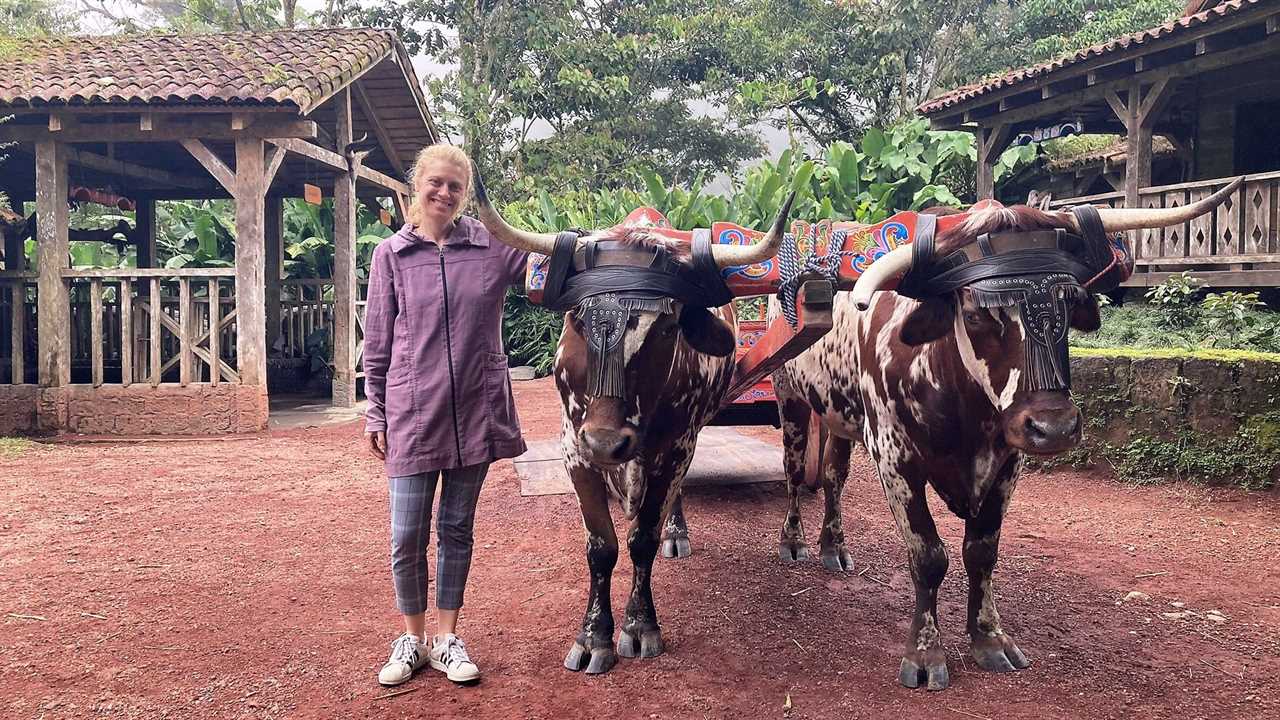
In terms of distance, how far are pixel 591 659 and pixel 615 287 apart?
1368 mm

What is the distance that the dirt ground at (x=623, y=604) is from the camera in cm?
290

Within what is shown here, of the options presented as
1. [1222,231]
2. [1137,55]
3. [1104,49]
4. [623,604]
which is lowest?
[623,604]

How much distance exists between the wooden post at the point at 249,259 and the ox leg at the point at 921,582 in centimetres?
748

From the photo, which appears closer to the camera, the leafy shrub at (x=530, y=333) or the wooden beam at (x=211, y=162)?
Answer: the wooden beam at (x=211, y=162)

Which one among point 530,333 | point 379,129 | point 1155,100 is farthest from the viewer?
point 530,333

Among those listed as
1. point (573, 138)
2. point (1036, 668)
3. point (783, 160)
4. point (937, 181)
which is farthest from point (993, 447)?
point (573, 138)

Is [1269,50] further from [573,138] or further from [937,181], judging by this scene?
[573,138]

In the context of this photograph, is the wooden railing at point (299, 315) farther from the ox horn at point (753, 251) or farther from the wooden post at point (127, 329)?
the ox horn at point (753, 251)

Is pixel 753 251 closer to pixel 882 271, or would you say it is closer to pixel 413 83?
pixel 882 271

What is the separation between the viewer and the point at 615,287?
2.91m

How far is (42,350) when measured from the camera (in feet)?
28.7

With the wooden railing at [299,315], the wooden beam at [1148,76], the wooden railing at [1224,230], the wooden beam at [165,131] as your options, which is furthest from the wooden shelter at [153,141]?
the wooden railing at [1224,230]

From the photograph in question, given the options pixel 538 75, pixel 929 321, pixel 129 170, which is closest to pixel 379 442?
pixel 929 321

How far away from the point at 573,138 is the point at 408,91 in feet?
30.5
